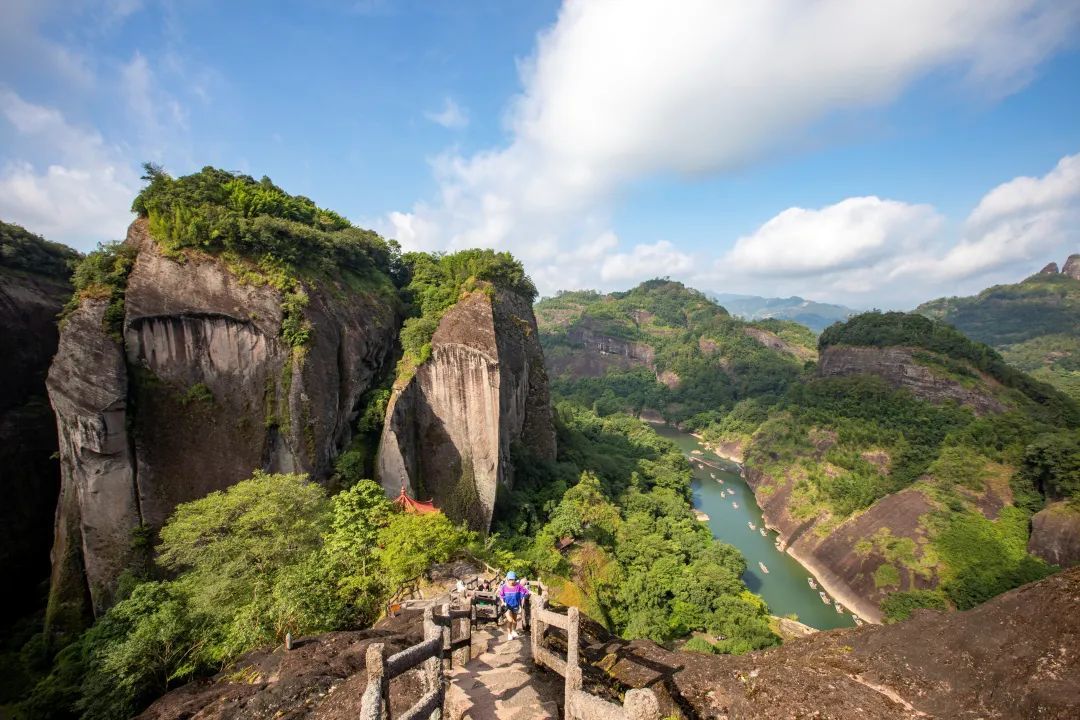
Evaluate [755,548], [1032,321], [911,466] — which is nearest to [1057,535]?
[911,466]

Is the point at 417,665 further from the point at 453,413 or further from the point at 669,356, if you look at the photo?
the point at 669,356

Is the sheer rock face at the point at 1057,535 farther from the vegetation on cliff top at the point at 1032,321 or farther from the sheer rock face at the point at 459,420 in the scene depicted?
the vegetation on cliff top at the point at 1032,321

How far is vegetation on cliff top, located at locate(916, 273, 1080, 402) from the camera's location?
8800 cm

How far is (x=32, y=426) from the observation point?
21.2 metres

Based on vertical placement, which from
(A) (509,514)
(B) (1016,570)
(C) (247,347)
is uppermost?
(C) (247,347)

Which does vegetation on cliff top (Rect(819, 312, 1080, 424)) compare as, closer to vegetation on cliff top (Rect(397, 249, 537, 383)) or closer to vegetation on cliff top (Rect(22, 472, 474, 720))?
vegetation on cliff top (Rect(397, 249, 537, 383))

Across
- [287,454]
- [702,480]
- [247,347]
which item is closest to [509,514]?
[287,454]

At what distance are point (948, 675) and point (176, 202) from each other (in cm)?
2534

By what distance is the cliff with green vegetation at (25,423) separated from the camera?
1992cm

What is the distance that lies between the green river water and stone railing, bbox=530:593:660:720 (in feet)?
94.4

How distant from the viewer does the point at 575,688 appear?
628 cm

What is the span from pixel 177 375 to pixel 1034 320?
169895mm

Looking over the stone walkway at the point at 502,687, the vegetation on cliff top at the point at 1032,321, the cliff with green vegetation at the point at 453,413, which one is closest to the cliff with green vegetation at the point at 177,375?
the cliff with green vegetation at the point at 453,413

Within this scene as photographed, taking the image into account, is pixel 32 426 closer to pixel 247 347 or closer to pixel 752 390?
pixel 247 347
